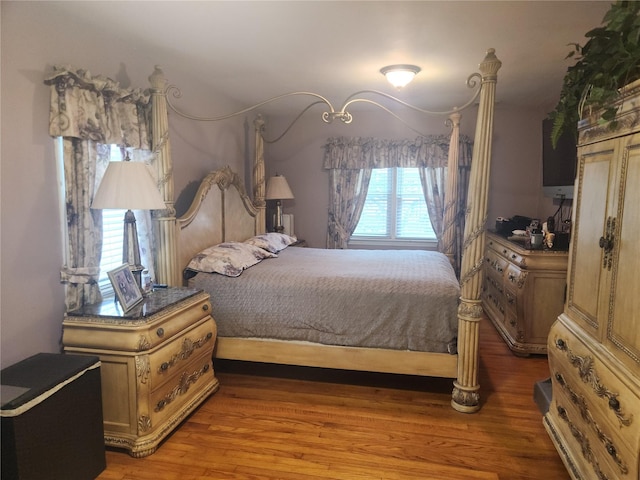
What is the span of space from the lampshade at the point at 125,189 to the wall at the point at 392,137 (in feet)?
10.6

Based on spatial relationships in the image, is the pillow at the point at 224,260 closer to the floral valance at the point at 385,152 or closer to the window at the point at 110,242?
the window at the point at 110,242

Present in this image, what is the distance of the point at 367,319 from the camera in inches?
111

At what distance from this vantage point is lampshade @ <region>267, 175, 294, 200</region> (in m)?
5.08

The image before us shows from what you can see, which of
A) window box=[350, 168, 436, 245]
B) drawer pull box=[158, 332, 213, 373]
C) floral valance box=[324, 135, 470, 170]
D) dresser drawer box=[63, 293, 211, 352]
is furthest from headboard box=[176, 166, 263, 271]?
window box=[350, 168, 436, 245]

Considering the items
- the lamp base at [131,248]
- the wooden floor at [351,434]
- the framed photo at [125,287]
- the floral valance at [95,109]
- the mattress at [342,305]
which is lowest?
the wooden floor at [351,434]

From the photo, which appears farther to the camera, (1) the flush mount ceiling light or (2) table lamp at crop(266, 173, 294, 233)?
(2) table lamp at crop(266, 173, 294, 233)

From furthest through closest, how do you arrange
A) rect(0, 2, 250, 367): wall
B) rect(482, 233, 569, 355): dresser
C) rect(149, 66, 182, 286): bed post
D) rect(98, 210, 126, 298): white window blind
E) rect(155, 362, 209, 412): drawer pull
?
rect(482, 233, 569, 355): dresser → rect(149, 66, 182, 286): bed post → rect(98, 210, 126, 298): white window blind → rect(155, 362, 209, 412): drawer pull → rect(0, 2, 250, 367): wall

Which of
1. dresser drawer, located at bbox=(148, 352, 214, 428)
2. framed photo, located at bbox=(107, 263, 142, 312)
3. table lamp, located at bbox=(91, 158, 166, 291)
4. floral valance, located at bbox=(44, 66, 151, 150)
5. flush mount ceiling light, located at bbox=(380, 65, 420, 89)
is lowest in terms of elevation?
dresser drawer, located at bbox=(148, 352, 214, 428)

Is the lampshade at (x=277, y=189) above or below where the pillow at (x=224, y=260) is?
above

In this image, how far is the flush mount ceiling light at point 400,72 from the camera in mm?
3273

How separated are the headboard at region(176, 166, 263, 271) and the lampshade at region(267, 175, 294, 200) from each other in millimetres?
539

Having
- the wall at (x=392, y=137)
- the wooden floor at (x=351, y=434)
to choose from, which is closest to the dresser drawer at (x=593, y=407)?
the wooden floor at (x=351, y=434)

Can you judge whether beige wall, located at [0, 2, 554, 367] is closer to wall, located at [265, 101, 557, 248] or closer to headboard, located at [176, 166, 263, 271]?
headboard, located at [176, 166, 263, 271]

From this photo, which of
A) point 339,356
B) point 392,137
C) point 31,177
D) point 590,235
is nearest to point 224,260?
point 339,356
